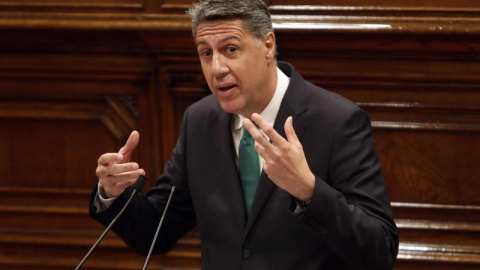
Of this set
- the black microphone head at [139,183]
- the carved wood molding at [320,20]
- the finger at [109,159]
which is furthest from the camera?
the carved wood molding at [320,20]

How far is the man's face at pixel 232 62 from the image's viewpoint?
6.79ft

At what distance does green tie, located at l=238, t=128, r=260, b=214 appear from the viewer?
217 centimetres

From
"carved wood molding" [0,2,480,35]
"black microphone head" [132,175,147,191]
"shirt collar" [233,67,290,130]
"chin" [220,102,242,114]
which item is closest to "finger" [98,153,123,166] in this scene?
"black microphone head" [132,175,147,191]

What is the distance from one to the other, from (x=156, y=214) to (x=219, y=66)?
0.41m

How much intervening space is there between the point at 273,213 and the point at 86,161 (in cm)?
143

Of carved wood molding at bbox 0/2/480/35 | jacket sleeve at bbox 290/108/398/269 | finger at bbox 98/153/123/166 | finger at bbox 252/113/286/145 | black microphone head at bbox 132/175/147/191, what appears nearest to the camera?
finger at bbox 252/113/286/145

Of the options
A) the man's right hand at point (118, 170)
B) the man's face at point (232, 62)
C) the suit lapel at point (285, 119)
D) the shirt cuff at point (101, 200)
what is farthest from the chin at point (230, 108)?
the shirt cuff at point (101, 200)

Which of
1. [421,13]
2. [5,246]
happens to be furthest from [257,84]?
[5,246]

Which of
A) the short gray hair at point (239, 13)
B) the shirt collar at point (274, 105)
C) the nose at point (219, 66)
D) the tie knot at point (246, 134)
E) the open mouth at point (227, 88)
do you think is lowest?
the tie knot at point (246, 134)

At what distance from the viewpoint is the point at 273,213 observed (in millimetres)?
2092

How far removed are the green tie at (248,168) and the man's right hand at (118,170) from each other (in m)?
0.25

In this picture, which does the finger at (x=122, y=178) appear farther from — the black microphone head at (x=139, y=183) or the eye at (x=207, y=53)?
the eye at (x=207, y=53)

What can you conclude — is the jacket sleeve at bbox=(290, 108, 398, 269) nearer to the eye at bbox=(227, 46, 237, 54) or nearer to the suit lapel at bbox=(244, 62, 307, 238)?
the suit lapel at bbox=(244, 62, 307, 238)

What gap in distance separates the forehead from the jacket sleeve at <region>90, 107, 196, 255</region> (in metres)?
0.31
